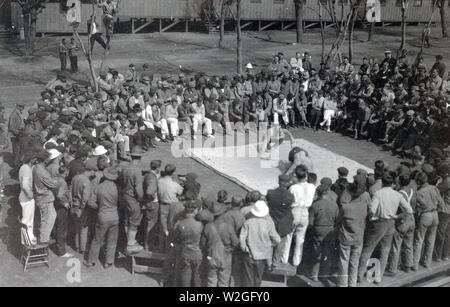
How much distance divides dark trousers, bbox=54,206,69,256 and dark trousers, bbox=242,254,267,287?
3.35m

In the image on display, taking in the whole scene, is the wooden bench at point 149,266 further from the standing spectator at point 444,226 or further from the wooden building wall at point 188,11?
the wooden building wall at point 188,11

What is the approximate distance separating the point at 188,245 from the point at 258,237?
1051mm

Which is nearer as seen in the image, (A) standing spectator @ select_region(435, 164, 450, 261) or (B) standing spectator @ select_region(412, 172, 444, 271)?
(B) standing spectator @ select_region(412, 172, 444, 271)

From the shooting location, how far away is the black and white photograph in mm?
8625

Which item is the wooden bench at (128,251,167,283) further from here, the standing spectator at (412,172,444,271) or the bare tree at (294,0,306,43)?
the bare tree at (294,0,306,43)

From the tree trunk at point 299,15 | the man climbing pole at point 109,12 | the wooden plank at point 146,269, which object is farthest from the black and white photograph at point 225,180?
the tree trunk at point 299,15

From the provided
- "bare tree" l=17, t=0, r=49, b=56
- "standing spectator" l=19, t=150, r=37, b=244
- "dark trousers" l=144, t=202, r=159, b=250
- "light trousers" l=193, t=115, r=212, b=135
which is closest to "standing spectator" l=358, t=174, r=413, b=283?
"dark trousers" l=144, t=202, r=159, b=250

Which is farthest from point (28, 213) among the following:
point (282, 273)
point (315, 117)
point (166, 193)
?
point (315, 117)

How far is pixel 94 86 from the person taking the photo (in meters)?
18.6

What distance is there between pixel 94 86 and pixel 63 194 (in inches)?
379

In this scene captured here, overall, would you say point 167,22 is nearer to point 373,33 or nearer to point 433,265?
point 373,33

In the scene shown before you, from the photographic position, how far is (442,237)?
988 cm

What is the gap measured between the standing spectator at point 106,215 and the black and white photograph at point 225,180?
1.0 inches
